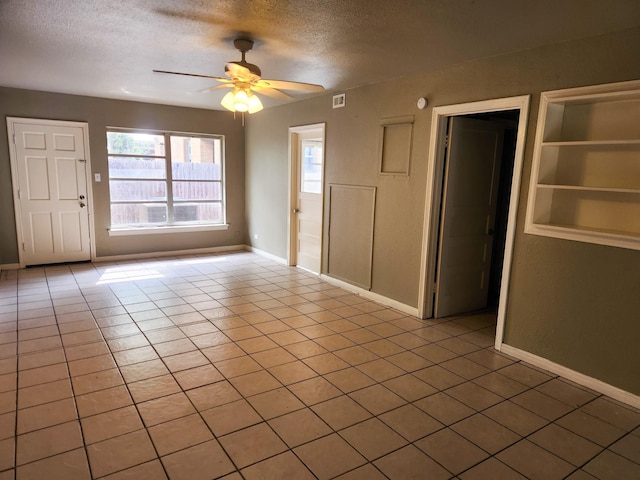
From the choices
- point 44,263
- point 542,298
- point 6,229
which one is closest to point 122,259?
point 44,263

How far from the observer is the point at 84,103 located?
578 centimetres

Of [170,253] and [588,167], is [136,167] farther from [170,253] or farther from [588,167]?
[588,167]

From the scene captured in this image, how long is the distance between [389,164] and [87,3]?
2954mm

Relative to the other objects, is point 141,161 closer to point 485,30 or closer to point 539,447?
point 485,30

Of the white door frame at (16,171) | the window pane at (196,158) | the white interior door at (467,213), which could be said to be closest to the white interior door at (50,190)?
the white door frame at (16,171)

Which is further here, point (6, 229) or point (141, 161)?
point (141, 161)

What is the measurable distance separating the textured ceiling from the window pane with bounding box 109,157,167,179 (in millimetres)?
1993

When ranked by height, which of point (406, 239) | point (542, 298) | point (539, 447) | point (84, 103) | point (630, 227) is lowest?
point (539, 447)

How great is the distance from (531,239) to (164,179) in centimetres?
553

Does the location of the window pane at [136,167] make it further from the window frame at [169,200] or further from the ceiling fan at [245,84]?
the ceiling fan at [245,84]

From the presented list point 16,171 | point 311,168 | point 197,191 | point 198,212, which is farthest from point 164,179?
point 311,168

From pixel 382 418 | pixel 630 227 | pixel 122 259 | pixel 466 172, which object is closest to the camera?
pixel 382 418

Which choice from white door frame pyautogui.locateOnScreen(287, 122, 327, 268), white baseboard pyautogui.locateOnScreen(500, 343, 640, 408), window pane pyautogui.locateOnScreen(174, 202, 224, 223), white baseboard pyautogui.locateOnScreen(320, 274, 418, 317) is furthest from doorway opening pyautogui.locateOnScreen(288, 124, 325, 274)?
white baseboard pyautogui.locateOnScreen(500, 343, 640, 408)

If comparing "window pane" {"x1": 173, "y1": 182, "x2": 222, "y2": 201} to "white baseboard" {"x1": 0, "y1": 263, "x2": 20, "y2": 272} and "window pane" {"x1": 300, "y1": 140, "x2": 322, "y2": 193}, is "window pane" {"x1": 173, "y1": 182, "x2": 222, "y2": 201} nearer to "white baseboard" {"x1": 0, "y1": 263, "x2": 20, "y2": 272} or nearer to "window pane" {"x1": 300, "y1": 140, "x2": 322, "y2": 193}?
"window pane" {"x1": 300, "y1": 140, "x2": 322, "y2": 193}
